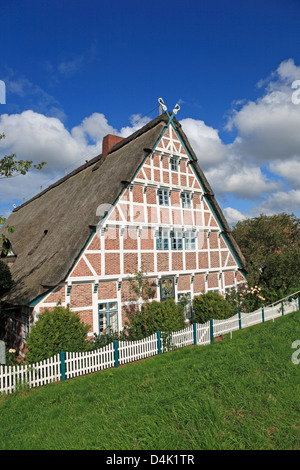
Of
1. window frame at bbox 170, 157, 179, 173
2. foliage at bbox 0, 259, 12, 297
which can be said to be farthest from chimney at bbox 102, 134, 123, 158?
foliage at bbox 0, 259, 12, 297

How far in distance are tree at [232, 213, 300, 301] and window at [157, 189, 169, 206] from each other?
25.3ft

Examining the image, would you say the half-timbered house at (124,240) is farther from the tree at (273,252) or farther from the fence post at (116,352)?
the fence post at (116,352)

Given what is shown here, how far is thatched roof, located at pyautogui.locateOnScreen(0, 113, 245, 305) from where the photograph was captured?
38.4ft

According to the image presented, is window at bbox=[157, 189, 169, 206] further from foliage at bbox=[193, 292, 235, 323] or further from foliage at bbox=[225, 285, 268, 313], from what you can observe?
foliage at bbox=[225, 285, 268, 313]

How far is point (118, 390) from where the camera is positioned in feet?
24.4

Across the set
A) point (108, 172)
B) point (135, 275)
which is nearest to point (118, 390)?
point (135, 275)

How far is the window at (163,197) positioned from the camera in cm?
1534

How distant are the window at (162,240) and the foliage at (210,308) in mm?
3324

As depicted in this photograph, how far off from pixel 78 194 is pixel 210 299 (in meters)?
9.43

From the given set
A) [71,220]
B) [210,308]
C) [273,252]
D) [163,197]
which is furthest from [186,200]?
[273,252]

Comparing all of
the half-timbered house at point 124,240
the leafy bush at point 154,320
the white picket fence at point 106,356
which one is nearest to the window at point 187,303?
the half-timbered house at point 124,240

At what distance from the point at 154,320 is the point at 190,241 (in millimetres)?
5441

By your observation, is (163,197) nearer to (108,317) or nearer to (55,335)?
(108,317)

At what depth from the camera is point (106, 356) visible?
10297 mm
